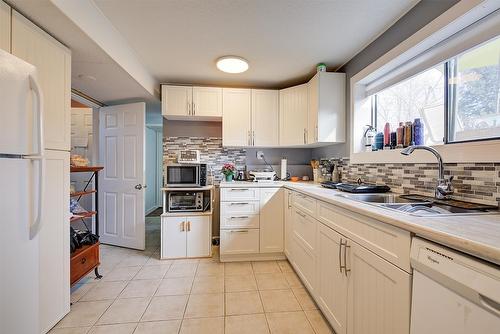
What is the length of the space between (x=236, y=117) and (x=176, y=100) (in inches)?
30.8

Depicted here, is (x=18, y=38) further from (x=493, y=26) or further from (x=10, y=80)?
(x=493, y=26)

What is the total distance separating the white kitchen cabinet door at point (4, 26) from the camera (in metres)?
1.14

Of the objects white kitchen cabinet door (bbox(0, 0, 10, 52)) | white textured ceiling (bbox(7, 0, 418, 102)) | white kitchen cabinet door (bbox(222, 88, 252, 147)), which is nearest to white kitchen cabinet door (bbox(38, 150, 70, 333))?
white kitchen cabinet door (bbox(0, 0, 10, 52))

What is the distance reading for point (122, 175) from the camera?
2887 millimetres

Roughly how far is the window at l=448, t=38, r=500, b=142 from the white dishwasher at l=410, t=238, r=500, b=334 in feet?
2.97

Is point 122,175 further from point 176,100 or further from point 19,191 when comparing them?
point 19,191

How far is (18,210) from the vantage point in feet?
3.44

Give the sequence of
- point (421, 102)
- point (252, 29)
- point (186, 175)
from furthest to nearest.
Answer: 1. point (186, 175)
2. point (252, 29)
3. point (421, 102)

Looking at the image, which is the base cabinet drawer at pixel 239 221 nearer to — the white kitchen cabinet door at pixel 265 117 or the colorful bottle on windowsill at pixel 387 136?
the white kitchen cabinet door at pixel 265 117

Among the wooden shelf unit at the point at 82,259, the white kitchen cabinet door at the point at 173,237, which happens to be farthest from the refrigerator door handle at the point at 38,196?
the white kitchen cabinet door at the point at 173,237

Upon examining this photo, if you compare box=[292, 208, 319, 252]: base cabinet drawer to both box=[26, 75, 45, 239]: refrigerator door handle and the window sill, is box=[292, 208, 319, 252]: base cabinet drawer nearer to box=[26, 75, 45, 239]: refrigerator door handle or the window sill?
the window sill

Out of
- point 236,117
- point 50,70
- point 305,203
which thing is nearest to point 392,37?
point 305,203

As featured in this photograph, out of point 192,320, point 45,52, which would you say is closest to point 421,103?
point 192,320

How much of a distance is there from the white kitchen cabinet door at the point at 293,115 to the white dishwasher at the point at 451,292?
6.67 feet
